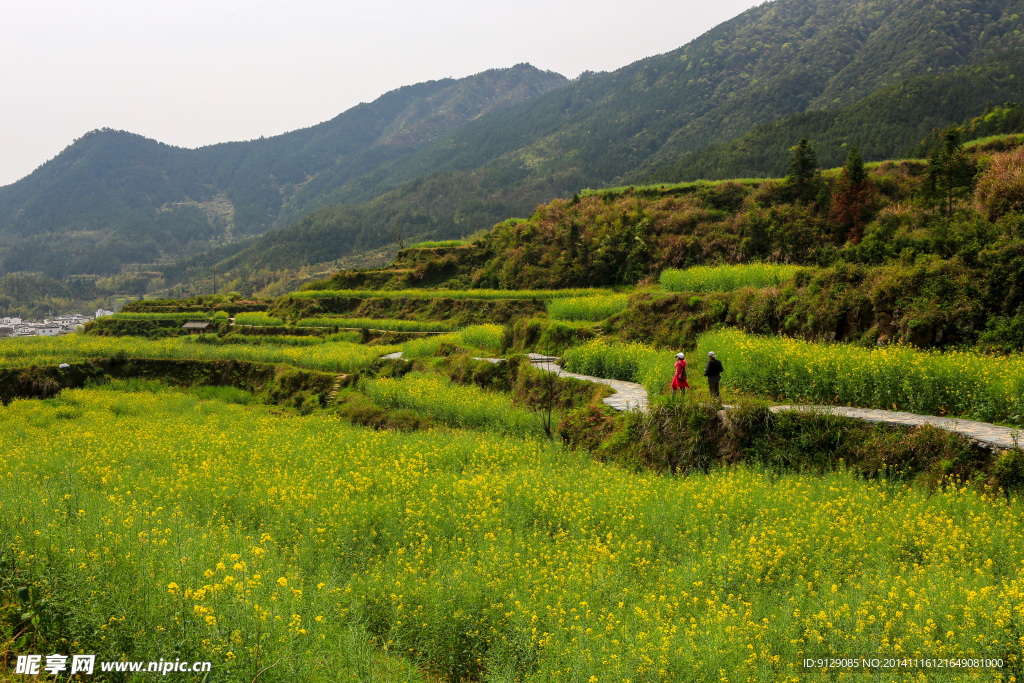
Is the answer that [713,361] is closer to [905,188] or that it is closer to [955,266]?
[955,266]

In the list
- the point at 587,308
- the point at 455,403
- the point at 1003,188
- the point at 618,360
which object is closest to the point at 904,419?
the point at 618,360

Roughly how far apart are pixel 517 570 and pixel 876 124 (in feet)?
280

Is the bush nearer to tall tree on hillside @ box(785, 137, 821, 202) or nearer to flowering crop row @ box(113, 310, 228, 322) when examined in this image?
tall tree on hillside @ box(785, 137, 821, 202)

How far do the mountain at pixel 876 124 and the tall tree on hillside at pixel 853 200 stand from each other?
44.6 metres

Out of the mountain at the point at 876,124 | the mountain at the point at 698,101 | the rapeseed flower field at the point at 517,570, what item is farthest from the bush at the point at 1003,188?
the mountain at the point at 698,101

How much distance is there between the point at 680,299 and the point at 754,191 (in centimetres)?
1722

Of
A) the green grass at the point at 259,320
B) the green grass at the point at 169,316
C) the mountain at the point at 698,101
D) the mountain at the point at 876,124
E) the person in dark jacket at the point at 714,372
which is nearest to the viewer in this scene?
the person in dark jacket at the point at 714,372

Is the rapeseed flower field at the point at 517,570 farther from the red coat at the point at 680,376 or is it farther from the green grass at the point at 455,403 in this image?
the green grass at the point at 455,403

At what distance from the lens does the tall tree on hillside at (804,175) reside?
30953 millimetres

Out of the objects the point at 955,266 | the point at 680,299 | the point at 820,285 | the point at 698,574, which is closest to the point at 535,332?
the point at 680,299

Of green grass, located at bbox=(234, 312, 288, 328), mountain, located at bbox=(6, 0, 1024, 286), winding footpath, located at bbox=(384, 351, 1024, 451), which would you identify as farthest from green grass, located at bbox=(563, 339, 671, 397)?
mountain, located at bbox=(6, 0, 1024, 286)

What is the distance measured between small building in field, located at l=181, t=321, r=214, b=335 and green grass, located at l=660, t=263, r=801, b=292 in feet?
134

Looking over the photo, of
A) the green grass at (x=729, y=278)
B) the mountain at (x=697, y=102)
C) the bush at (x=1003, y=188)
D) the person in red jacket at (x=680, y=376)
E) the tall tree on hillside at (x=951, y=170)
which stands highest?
the mountain at (x=697, y=102)

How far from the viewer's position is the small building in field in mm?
47787
